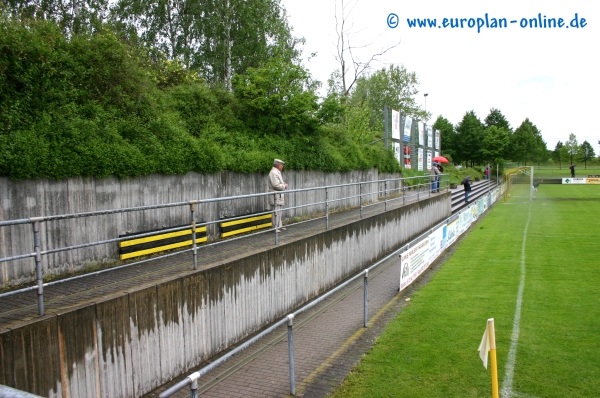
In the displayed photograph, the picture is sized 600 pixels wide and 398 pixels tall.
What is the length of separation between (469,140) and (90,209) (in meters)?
67.8

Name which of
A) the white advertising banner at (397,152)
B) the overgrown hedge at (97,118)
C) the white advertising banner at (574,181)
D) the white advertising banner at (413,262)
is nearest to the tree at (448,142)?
the white advertising banner at (574,181)

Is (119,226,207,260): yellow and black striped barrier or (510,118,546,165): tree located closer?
(119,226,207,260): yellow and black striped barrier

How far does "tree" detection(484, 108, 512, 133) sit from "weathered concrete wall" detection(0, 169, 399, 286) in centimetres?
8299

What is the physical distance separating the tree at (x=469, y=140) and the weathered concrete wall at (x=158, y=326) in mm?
63643

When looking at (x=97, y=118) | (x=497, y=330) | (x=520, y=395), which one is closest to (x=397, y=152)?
(x=497, y=330)

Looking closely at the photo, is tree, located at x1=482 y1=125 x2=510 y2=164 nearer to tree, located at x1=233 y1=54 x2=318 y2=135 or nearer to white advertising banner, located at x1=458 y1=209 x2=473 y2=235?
white advertising banner, located at x1=458 y1=209 x2=473 y2=235

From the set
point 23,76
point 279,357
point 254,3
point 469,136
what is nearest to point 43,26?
point 23,76

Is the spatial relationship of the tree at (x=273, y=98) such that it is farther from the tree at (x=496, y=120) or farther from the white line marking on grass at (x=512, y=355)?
the tree at (x=496, y=120)

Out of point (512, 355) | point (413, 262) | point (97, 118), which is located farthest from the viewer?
point (413, 262)

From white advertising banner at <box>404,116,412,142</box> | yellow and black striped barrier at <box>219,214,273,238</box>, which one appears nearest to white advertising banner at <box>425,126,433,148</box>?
white advertising banner at <box>404,116,412,142</box>

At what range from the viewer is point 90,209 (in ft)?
26.7

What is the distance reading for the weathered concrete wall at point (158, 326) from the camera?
4746 mm

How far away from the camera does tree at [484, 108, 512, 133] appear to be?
85.2 meters

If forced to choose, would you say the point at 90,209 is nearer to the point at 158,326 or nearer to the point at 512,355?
the point at 158,326
